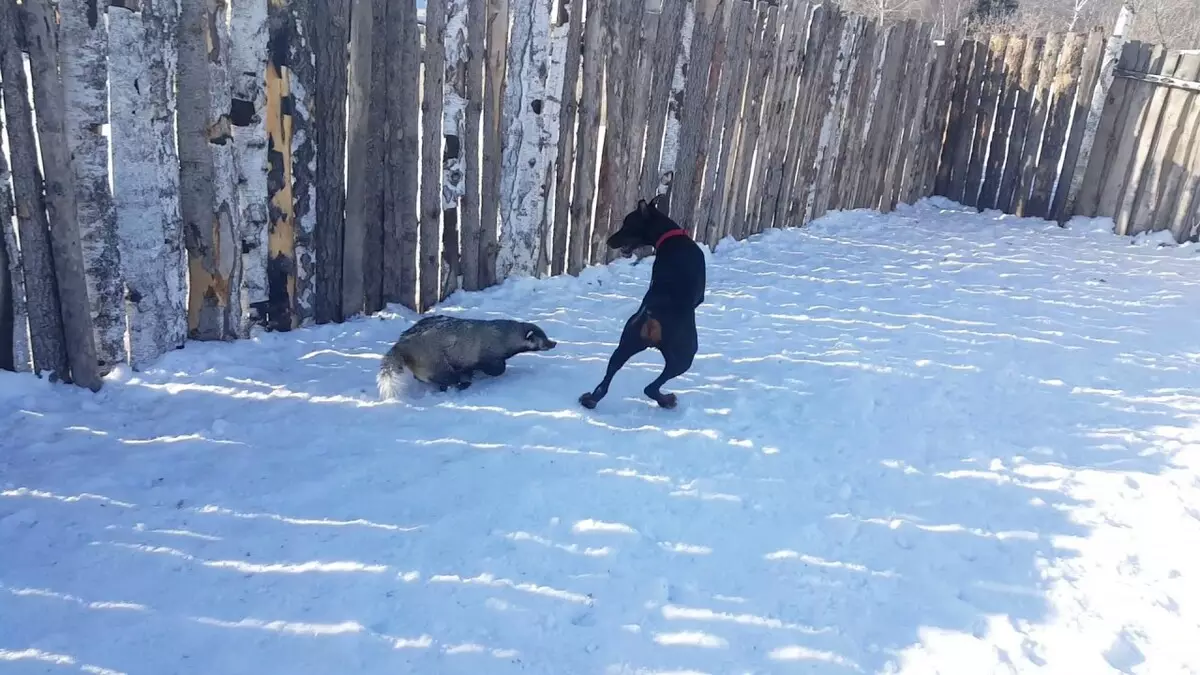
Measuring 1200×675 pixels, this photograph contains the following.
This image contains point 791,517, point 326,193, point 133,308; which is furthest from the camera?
point 326,193

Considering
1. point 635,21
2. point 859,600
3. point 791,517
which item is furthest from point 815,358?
point 635,21

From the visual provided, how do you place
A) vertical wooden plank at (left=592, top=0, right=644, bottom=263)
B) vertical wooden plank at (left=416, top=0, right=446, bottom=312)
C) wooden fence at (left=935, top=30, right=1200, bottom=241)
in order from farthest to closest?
1. wooden fence at (left=935, top=30, right=1200, bottom=241)
2. vertical wooden plank at (left=592, top=0, right=644, bottom=263)
3. vertical wooden plank at (left=416, top=0, right=446, bottom=312)

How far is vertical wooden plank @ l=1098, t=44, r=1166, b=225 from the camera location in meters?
9.63

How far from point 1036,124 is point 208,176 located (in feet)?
34.0

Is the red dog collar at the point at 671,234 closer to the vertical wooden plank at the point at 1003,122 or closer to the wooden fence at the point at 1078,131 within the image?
the wooden fence at the point at 1078,131

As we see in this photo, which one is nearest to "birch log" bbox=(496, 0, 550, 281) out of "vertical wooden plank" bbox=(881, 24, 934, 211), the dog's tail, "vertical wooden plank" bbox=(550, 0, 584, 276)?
"vertical wooden plank" bbox=(550, 0, 584, 276)

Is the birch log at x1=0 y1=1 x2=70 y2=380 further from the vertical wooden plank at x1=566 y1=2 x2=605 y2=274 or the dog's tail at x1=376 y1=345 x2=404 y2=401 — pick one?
the vertical wooden plank at x1=566 y1=2 x2=605 y2=274

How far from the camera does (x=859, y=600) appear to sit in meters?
2.99

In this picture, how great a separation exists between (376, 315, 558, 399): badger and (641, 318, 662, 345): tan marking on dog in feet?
2.71

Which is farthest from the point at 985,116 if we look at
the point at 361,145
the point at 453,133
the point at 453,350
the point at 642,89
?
the point at 453,350

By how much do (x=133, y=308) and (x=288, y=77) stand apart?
5.15 ft

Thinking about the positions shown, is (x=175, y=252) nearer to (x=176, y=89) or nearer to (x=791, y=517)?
(x=176, y=89)

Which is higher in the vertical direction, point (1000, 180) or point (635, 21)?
point (635, 21)

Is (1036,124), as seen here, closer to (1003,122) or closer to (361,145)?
(1003,122)
